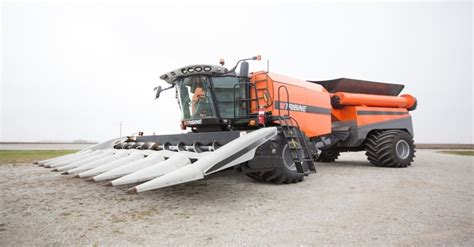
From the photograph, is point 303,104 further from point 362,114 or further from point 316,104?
point 362,114

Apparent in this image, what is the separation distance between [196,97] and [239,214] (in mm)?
3309

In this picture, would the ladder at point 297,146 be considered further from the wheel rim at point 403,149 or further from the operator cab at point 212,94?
the wheel rim at point 403,149

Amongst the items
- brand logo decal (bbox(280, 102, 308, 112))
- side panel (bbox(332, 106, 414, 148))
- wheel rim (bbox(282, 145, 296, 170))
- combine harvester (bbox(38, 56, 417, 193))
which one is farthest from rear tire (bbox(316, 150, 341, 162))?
wheel rim (bbox(282, 145, 296, 170))

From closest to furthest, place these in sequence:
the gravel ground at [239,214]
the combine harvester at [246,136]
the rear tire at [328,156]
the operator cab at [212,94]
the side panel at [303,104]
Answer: the gravel ground at [239,214] < the combine harvester at [246,136] < the operator cab at [212,94] < the side panel at [303,104] < the rear tire at [328,156]

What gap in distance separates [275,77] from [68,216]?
4906 mm

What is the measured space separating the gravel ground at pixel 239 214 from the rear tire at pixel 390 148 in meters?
2.84

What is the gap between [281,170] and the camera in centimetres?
543

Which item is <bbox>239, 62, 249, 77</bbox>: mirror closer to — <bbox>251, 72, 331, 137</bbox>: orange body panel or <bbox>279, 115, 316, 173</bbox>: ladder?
<bbox>251, 72, 331, 137</bbox>: orange body panel

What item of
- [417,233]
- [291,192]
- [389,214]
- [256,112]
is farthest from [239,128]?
[417,233]

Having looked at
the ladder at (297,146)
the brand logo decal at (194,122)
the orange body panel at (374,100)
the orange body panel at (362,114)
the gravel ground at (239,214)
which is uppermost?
the orange body panel at (374,100)

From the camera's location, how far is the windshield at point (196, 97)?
614cm

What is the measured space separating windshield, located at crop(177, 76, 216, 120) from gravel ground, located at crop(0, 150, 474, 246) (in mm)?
1581

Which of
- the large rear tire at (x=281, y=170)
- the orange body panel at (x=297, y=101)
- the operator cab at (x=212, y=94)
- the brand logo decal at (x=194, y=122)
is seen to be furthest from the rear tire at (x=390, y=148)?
the brand logo decal at (x=194, y=122)

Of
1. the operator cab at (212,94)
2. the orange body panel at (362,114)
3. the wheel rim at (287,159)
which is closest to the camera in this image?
the wheel rim at (287,159)
